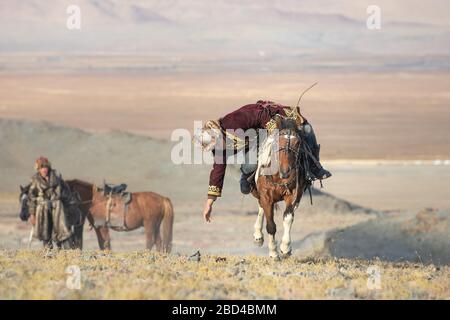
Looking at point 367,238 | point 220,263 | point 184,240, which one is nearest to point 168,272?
point 220,263

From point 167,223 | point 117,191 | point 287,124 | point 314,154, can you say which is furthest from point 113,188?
point 287,124

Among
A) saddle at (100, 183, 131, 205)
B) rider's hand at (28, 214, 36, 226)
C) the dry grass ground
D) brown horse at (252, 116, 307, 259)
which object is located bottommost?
the dry grass ground

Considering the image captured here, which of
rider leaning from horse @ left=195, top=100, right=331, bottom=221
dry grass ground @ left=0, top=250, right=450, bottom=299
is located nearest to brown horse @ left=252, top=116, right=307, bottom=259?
rider leaning from horse @ left=195, top=100, right=331, bottom=221

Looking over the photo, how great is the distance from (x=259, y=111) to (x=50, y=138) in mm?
70125

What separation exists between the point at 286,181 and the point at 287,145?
0.54 metres

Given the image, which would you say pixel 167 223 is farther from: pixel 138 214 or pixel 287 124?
pixel 287 124

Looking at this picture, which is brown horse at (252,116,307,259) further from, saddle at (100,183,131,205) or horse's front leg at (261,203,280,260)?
saddle at (100,183,131,205)

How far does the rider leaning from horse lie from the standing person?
219 inches

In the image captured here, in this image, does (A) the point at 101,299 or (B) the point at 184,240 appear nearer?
(A) the point at 101,299

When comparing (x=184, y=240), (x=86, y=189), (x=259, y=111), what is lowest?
(x=184, y=240)

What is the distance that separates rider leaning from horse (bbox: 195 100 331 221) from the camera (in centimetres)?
1648

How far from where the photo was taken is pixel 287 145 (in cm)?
1606
